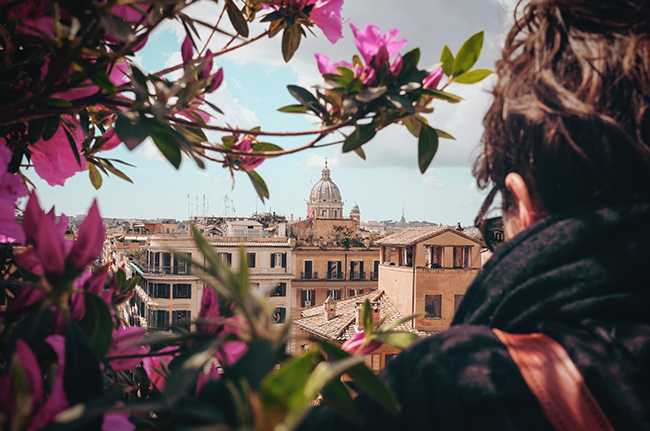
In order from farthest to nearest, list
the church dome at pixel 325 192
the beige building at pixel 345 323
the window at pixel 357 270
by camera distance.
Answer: the church dome at pixel 325 192, the window at pixel 357 270, the beige building at pixel 345 323

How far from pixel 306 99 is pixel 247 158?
193mm

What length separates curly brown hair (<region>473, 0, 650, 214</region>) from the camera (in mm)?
483

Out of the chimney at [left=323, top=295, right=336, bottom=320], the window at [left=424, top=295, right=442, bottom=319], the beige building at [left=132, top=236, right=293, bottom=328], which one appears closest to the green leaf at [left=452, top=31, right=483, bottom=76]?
the chimney at [left=323, top=295, right=336, bottom=320]

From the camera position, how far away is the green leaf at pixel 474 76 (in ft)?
2.03

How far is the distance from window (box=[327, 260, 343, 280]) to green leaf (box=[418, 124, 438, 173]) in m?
16.8

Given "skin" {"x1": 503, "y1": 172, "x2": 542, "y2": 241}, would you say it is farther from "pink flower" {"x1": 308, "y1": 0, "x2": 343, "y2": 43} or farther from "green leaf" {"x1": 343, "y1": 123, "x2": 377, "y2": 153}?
"pink flower" {"x1": 308, "y1": 0, "x2": 343, "y2": 43}

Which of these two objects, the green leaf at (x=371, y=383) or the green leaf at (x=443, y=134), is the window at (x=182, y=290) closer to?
the green leaf at (x=443, y=134)

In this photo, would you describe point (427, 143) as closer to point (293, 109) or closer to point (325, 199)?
point (293, 109)

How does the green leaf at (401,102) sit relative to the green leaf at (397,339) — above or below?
above

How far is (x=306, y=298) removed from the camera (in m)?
17.2

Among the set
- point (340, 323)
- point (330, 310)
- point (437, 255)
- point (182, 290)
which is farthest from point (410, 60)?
point (182, 290)

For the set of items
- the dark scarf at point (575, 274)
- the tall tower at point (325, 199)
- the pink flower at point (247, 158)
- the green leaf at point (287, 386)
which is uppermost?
the tall tower at point (325, 199)

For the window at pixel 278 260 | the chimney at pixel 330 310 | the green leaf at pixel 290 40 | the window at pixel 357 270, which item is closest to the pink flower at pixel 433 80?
the green leaf at pixel 290 40

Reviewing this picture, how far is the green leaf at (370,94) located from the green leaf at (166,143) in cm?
24
